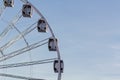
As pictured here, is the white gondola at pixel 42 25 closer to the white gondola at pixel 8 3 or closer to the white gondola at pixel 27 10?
the white gondola at pixel 27 10

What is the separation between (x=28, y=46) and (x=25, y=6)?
425 centimetres

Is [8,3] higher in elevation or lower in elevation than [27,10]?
higher

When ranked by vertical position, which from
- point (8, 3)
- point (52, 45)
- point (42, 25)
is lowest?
point (52, 45)

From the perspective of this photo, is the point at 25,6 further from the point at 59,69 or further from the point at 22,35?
the point at 59,69

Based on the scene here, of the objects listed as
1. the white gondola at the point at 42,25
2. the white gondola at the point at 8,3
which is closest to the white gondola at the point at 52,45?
the white gondola at the point at 42,25

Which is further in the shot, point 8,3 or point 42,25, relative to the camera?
point 42,25

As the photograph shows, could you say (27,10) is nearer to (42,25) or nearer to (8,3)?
(8,3)

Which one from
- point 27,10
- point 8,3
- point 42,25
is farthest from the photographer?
point 42,25

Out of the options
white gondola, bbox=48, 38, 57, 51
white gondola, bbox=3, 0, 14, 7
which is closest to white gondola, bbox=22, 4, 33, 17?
white gondola, bbox=3, 0, 14, 7

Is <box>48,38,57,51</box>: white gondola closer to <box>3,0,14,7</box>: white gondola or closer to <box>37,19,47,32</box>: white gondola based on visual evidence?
<box>37,19,47,32</box>: white gondola

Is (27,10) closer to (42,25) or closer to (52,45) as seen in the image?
(42,25)

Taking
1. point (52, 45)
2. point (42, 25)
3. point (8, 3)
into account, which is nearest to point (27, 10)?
point (8, 3)

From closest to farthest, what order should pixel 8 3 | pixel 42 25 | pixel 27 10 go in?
pixel 8 3 < pixel 27 10 < pixel 42 25

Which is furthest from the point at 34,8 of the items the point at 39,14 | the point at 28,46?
the point at 28,46
